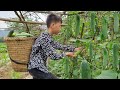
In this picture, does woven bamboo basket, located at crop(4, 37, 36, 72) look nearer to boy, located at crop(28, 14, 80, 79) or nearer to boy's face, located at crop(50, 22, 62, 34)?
boy, located at crop(28, 14, 80, 79)

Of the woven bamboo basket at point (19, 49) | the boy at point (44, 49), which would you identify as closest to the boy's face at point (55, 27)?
the boy at point (44, 49)

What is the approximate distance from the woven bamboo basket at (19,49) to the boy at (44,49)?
44 mm

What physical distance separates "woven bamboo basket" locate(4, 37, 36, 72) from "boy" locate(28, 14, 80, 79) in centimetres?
4

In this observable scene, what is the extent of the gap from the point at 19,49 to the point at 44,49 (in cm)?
19

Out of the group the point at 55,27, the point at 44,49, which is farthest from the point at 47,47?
the point at 55,27

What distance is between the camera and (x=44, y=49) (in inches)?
88.3

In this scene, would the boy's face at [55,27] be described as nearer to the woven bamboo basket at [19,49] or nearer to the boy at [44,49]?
the boy at [44,49]

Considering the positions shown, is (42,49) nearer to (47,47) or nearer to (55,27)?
(47,47)

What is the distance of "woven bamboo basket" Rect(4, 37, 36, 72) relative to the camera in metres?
2.25

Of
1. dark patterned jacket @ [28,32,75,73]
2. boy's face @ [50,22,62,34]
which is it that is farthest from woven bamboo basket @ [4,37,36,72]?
boy's face @ [50,22,62,34]

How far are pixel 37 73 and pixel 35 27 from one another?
114 cm
